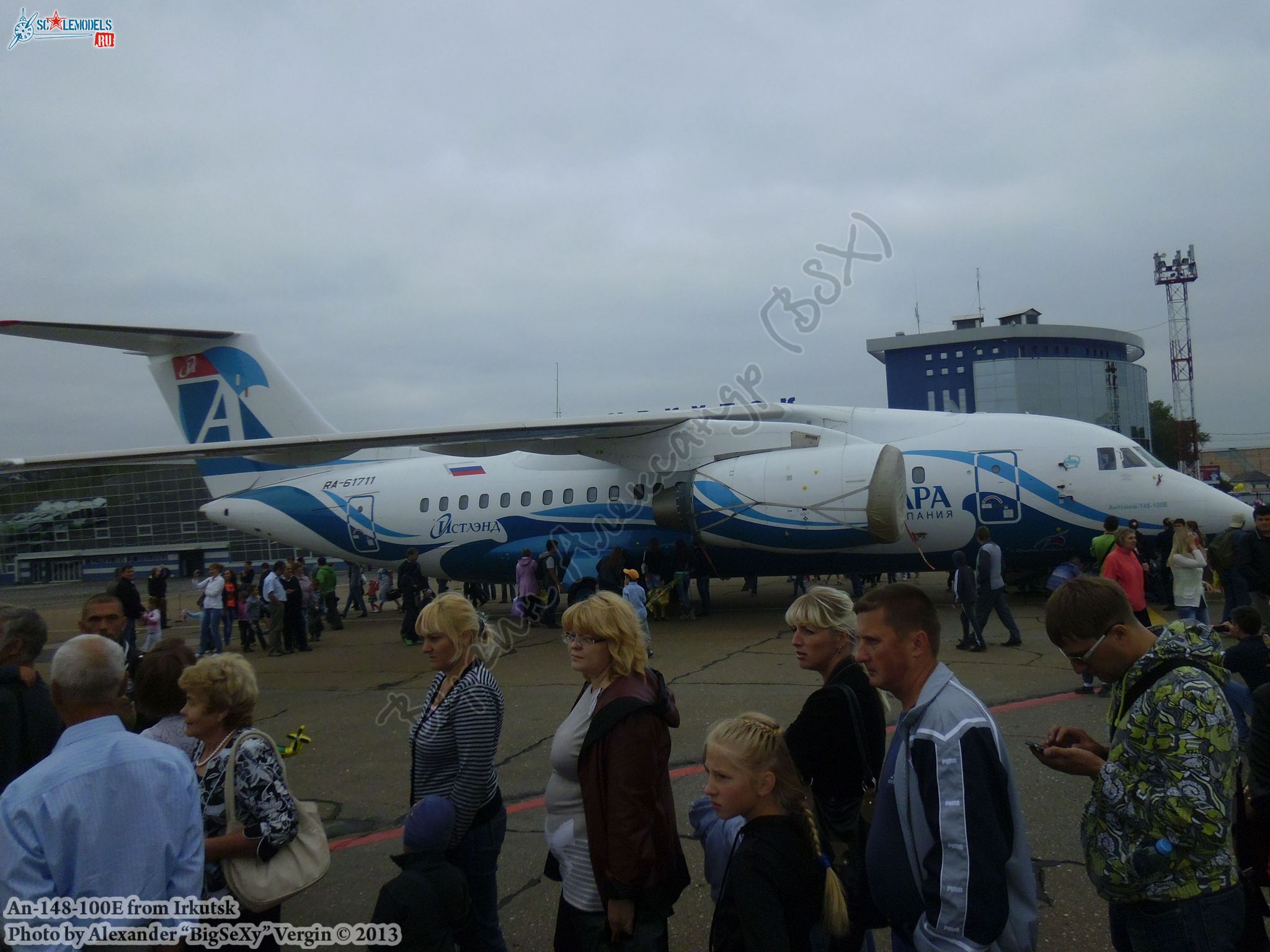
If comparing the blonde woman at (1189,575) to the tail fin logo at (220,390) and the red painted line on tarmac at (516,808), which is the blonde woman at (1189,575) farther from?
the tail fin logo at (220,390)

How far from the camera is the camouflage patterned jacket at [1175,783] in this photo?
6.96 feet

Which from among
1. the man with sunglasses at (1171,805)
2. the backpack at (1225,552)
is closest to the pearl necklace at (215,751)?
the man with sunglasses at (1171,805)

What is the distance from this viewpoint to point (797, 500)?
12.3m

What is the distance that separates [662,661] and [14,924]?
8748 millimetres

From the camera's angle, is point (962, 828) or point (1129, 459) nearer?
point (962, 828)

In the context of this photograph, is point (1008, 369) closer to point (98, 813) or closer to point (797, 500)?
point (797, 500)

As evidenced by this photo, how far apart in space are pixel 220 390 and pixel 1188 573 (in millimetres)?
16099

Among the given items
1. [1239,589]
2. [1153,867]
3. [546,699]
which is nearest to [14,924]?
[1153,867]

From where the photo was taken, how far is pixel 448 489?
15602 millimetres

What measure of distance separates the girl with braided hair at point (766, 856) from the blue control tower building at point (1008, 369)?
6110 centimetres

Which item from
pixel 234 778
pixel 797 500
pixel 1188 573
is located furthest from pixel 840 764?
pixel 797 500

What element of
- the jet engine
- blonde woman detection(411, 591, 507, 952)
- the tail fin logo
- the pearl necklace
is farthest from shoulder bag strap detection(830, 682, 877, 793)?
the tail fin logo

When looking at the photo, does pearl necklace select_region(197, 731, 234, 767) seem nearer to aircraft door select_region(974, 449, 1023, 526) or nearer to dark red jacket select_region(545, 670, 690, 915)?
dark red jacket select_region(545, 670, 690, 915)

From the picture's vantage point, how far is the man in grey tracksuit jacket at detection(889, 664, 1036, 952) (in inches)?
76.9
